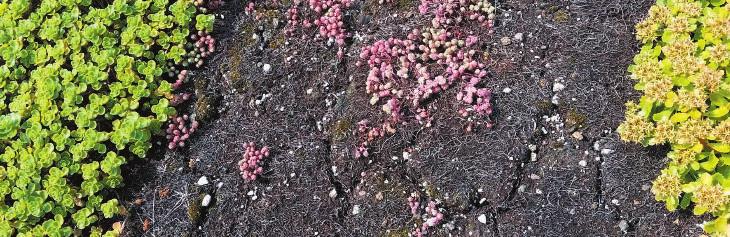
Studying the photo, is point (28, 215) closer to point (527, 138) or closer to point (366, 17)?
point (366, 17)

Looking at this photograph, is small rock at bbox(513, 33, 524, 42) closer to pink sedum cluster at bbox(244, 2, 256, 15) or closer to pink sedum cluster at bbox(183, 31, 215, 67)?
pink sedum cluster at bbox(244, 2, 256, 15)

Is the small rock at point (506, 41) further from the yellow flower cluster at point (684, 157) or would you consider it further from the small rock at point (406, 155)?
the yellow flower cluster at point (684, 157)

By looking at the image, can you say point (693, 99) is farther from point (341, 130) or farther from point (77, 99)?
point (77, 99)

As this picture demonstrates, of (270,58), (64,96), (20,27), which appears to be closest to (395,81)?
(270,58)

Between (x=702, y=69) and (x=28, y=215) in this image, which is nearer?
(x=702, y=69)

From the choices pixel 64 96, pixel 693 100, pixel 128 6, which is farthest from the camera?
pixel 128 6

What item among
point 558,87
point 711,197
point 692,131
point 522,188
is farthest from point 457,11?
point 711,197

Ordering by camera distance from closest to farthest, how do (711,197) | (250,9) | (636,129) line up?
(711,197)
(636,129)
(250,9)

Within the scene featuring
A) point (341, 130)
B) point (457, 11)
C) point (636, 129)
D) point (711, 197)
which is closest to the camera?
point (711, 197)
